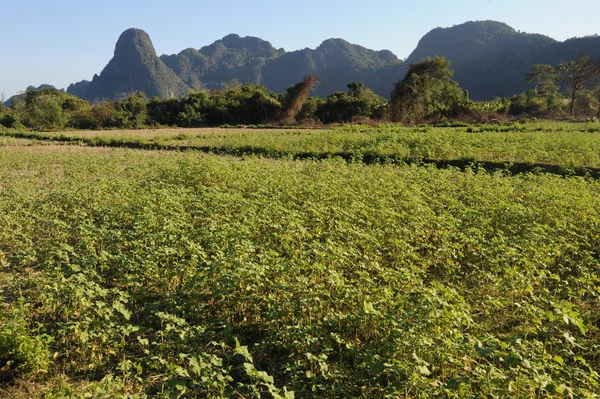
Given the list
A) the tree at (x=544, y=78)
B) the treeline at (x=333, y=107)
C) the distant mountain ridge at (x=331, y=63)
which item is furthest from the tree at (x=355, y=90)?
the distant mountain ridge at (x=331, y=63)

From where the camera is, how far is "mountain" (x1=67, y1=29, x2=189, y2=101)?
128m

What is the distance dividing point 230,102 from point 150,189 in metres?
39.0

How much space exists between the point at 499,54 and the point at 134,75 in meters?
111

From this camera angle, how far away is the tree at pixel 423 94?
1515 inches

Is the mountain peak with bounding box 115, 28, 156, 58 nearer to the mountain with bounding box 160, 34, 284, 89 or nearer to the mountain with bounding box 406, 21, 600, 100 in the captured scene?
the mountain with bounding box 160, 34, 284, 89

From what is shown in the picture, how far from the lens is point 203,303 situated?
5.35 metres

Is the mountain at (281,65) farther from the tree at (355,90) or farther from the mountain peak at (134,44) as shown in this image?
the tree at (355,90)

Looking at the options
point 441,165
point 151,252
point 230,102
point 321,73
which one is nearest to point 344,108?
point 230,102

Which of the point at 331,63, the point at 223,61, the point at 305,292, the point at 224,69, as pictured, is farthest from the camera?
the point at 223,61

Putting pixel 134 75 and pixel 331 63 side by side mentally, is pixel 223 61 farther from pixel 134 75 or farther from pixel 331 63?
pixel 331 63

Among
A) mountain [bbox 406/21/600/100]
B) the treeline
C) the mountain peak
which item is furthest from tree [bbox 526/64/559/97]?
the mountain peak

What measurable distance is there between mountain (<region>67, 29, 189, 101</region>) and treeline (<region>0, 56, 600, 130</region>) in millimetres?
81407

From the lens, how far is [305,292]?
4781 millimetres

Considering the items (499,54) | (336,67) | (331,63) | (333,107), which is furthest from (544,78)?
(331,63)
